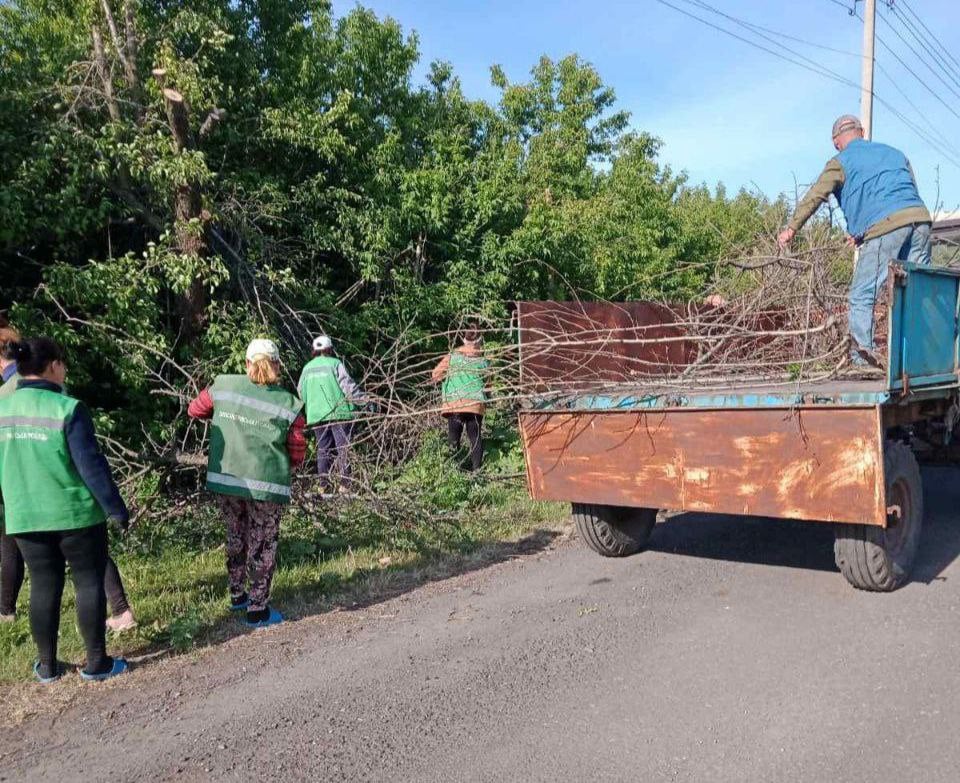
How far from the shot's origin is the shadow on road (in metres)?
5.58

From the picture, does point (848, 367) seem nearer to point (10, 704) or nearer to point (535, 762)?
point (535, 762)

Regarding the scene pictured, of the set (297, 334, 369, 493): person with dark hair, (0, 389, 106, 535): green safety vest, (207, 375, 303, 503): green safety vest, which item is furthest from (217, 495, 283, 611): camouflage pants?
(297, 334, 369, 493): person with dark hair

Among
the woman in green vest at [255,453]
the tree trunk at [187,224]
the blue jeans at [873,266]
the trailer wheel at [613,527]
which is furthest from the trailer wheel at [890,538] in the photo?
the tree trunk at [187,224]

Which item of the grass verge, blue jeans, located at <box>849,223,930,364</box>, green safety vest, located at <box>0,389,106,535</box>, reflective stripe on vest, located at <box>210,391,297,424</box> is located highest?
blue jeans, located at <box>849,223,930,364</box>

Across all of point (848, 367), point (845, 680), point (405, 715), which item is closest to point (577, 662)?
point (405, 715)

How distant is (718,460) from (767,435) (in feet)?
1.00

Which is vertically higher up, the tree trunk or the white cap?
the tree trunk

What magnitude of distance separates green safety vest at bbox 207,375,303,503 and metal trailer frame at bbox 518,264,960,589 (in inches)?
63.4

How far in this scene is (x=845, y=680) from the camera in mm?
3721

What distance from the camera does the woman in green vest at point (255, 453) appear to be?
457 cm

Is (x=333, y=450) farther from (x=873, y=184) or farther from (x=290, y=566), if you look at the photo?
(x=873, y=184)

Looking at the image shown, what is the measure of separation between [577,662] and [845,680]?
121cm

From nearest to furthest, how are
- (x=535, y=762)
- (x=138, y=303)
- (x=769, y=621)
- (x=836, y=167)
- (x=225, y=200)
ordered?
(x=535, y=762)
(x=769, y=621)
(x=836, y=167)
(x=138, y=303)
(x=225, y=200)

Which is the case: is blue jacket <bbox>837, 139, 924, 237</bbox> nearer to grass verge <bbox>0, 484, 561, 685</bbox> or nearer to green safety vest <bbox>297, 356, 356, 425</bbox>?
grass verge <bbox>0, 484, 561, 685</bbox>
